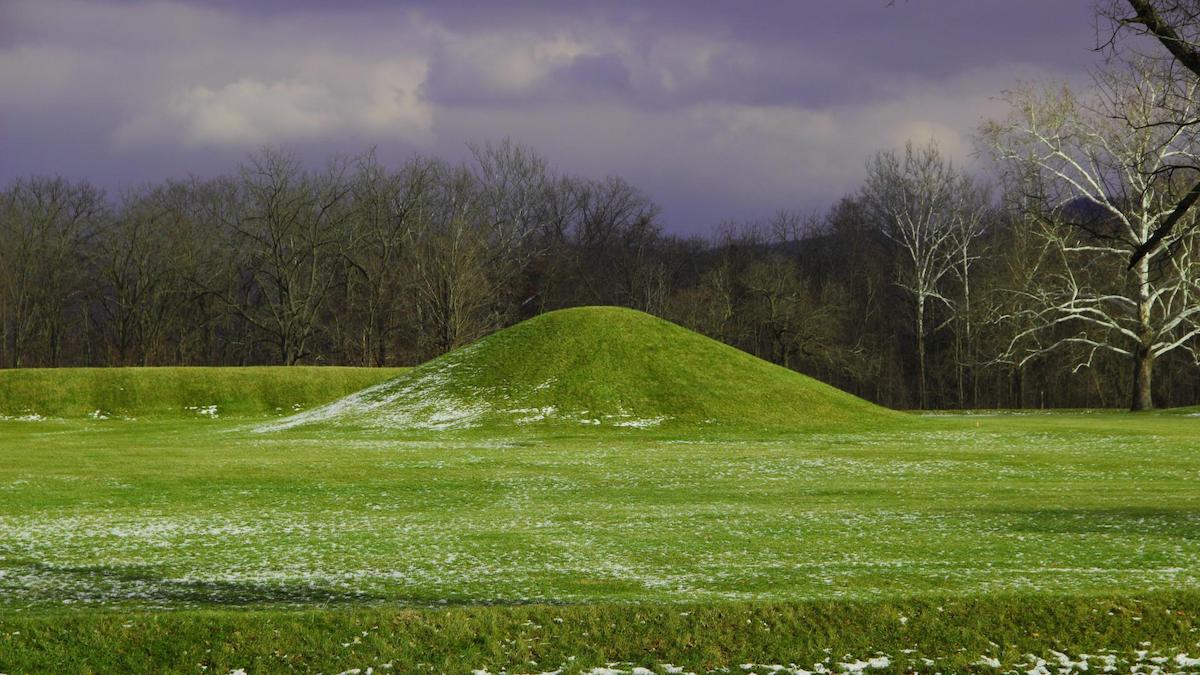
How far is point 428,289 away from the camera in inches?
4006

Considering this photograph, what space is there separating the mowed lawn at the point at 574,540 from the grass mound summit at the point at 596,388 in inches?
451

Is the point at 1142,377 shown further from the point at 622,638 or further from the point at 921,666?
the point at 622,638

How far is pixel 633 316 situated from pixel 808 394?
15.3 metres

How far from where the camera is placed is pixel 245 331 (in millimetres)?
110688

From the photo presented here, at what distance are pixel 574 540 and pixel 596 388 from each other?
37664 millimetres

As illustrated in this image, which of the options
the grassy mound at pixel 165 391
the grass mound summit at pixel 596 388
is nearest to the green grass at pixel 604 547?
the grass mound summit at pixel 596 388

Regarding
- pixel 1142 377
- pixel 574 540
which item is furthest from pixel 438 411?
pixel 1142 377

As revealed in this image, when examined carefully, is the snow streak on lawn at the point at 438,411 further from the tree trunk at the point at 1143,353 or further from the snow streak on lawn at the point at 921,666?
the snow streak on lawn at the point at 921,666

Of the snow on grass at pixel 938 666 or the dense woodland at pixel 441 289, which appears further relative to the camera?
the dense woodland at pixel 441 289

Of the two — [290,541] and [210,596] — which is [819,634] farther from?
[290,541]

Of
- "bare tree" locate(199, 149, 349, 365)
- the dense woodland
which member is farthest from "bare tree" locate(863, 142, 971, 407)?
"bare tree" locate(199, 149, 349, 365)

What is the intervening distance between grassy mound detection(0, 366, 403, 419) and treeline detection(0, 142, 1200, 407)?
19.9 meters

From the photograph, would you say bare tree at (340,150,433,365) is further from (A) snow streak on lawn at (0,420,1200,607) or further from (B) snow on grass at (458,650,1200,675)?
(B) snow on grass at (458,650,1200,675)

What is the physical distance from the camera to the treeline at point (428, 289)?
94750 mm
